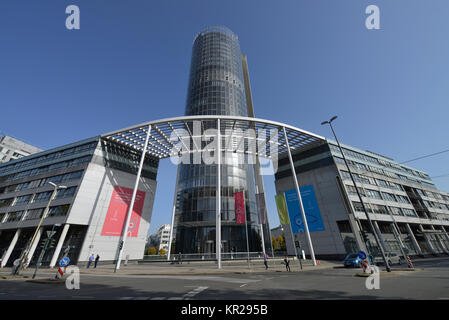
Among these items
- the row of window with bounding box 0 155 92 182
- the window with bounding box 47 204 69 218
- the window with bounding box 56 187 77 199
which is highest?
the row of window with bounding box 0 155 92 182

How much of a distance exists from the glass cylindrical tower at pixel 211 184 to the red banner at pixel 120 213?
789cm

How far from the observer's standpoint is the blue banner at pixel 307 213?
32500 mm

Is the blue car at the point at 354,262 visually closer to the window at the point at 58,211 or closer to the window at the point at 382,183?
the window at the point at 382,183

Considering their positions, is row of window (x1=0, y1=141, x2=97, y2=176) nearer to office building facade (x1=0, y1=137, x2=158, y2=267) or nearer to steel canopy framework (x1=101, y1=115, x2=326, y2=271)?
office building facade (x1=0, y1=137, x2=158, y2=267)

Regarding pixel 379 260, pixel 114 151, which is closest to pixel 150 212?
pixel 114 151

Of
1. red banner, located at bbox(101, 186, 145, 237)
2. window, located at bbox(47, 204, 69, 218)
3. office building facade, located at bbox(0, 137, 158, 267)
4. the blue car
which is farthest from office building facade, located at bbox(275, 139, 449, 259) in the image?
window, located at bbox(47, 204, 69, 218)

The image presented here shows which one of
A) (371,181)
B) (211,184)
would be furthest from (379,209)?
(211,184)

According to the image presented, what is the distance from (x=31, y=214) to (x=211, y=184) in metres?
32.8

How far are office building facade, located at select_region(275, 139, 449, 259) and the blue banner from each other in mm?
674

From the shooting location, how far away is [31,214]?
33.5 metres

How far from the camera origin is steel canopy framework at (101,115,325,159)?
99.1 feet

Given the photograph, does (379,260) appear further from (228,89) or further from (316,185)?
(228,89)

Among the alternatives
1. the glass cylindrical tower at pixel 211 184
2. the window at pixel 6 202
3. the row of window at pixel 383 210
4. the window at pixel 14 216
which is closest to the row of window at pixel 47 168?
the window at pixel 6 202

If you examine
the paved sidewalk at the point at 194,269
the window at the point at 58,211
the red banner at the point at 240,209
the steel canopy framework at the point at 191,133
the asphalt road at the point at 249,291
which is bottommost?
the asphalt road at the point at 249,291
